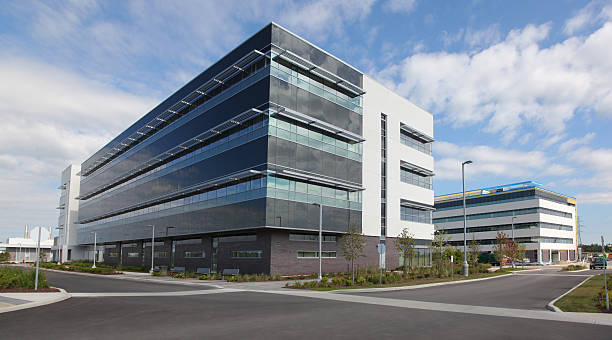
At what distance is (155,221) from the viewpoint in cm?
5666

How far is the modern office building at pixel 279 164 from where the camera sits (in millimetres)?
38594

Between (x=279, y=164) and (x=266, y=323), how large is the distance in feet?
83.6

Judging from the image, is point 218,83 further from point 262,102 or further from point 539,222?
point 539,222

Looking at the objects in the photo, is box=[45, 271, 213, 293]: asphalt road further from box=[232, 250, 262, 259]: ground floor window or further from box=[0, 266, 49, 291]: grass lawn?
box=[232, 250, 262, 259]: ground floor window

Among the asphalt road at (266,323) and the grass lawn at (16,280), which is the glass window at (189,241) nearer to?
the grass lawn at (16,280)

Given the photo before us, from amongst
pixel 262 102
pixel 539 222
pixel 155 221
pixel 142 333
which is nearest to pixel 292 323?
A: pixel 142 333

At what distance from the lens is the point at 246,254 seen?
40.3m

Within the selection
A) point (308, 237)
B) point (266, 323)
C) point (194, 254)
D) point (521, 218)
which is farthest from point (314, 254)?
point (521, 218)

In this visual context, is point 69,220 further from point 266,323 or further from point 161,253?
point 266,323

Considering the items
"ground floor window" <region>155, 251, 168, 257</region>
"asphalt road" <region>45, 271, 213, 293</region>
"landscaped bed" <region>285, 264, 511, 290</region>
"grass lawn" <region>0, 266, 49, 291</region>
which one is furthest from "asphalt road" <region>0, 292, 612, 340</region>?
"ground floor window" <region>155, 251, 168, 257</region>

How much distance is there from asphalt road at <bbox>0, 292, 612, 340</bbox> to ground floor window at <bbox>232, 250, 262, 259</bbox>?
21435mm

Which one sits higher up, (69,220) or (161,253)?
(69,220)

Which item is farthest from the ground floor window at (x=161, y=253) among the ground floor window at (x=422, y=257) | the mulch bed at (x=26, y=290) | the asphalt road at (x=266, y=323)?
the asphalt road at (x=266, y=323)

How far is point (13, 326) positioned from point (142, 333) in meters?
4.25
